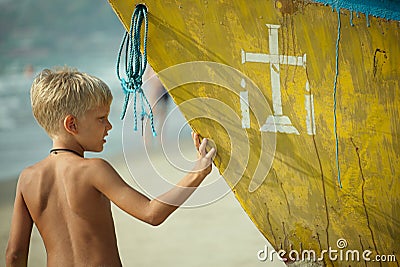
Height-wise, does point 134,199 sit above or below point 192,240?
above

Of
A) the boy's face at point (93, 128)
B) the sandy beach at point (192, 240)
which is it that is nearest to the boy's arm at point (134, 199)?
the boy's face at point (93, 128)

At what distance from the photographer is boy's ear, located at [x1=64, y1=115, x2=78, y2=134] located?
2.41 meters

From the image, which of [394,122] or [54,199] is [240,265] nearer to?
[394,122]

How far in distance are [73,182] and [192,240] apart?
11.3 ft

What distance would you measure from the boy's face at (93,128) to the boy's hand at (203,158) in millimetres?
340

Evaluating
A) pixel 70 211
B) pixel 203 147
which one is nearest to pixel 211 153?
pixel 203 147

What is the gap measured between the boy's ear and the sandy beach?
2.64m

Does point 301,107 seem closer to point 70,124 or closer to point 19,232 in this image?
point 70,124

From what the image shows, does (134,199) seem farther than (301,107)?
No

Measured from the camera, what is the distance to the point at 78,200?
238 cm

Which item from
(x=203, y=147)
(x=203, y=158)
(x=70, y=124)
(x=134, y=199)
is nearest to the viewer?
(x=134, y=199)

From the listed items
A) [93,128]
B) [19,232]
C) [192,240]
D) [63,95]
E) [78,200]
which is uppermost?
[63,95]

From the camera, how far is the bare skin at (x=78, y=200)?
2350mm

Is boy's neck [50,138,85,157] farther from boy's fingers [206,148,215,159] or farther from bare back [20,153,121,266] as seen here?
boy's fingers [206,148,215,159]
